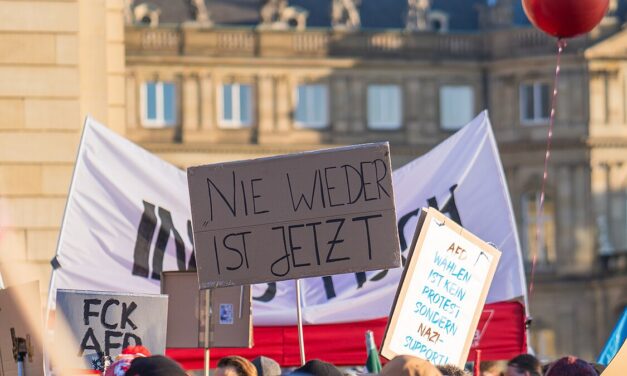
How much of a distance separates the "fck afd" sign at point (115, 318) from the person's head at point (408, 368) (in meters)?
4.18

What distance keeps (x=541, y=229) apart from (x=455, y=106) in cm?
469

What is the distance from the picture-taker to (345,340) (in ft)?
58.7

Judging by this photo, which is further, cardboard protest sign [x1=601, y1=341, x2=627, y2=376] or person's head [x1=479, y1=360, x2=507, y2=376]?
person's head [x1=479, y1=360, x2=507, y2=376]

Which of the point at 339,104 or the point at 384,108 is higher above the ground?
the point at 339,104

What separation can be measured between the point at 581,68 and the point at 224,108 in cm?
1094

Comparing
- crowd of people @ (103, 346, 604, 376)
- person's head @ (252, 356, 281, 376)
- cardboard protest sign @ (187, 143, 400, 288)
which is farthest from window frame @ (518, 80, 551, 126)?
person's head @ (252, 356, 281, 376)

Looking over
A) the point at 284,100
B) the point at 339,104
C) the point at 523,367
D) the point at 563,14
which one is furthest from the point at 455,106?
the point at 523,367

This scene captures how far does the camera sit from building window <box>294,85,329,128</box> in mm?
73000

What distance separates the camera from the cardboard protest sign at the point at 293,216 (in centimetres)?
1400

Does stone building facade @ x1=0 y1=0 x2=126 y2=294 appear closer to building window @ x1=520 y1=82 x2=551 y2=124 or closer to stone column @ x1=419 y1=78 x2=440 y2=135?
stone column @ x1=419 y1=78 x2=440 y2=135

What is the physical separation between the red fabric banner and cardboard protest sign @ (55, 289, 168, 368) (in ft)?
10.7

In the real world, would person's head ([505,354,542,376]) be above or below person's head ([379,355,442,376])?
below

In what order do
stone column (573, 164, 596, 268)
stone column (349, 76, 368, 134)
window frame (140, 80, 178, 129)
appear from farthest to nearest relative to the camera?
stone column (349, 76, 368, 134), stone column (573, 164, 596, 268), window frame (140, 80, 178, 129)

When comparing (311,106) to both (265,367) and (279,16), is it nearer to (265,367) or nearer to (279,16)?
(279,16)
